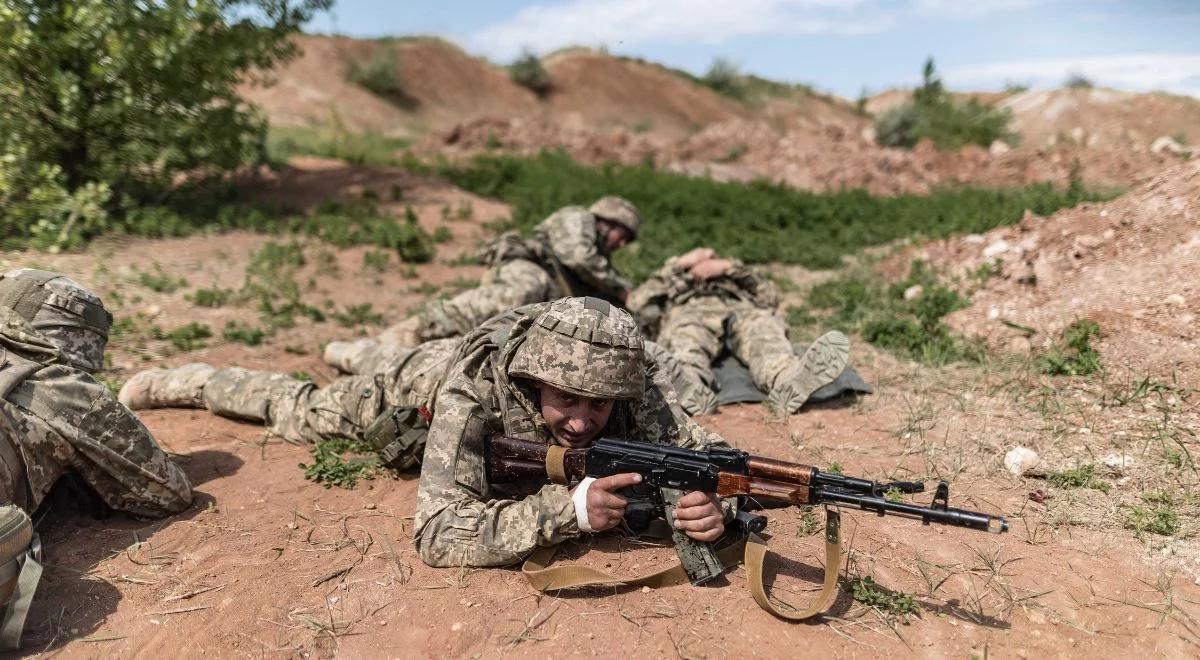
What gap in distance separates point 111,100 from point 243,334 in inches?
184

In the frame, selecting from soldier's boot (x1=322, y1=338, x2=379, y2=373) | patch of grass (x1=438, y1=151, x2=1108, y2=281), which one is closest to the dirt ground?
soldier's boot (x1=322, y1=338, x2=379, y2=373)

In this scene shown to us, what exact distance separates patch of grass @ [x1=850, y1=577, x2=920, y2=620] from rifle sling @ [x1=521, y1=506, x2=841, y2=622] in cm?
12

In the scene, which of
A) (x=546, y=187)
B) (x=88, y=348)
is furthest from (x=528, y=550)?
(x=546, y=187)

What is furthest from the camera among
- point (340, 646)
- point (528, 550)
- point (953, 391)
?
point (953, 391)

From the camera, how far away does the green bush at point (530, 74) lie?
3397 centimetres

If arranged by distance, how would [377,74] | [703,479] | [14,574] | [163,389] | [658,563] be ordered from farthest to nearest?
[377,74]
[163,389]
[658,563]
[703,479]
[14,574]

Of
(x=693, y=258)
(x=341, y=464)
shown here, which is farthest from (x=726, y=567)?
(x=693, y=258)

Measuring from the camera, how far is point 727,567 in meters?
3.44

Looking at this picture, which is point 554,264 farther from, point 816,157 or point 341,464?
point 816,157

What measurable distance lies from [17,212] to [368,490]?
6242 mm

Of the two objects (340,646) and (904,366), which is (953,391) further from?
(340,646)

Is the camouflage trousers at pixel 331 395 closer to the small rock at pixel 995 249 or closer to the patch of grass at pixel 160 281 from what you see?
the patch of grass at pixel 160 281

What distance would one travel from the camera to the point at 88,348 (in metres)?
3.84

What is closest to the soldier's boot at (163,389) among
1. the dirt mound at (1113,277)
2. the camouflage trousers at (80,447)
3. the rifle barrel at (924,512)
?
the camouflage trousers at (80,447)
